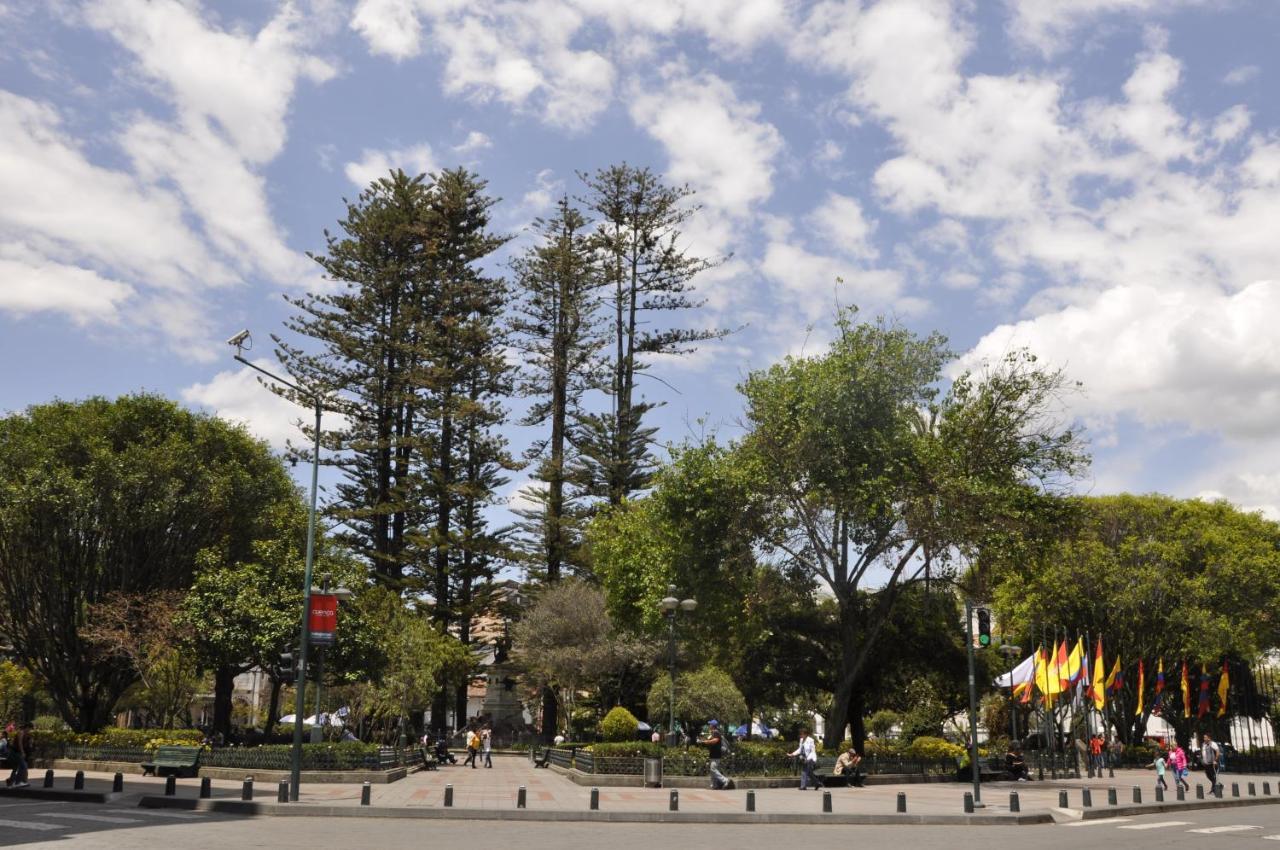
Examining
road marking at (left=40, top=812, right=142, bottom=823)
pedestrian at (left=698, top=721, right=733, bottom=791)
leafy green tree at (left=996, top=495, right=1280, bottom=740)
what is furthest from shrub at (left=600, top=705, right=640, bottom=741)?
road marking at (left=40, top=812, right=142, bottom=823)

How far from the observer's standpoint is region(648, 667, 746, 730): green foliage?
38469mm

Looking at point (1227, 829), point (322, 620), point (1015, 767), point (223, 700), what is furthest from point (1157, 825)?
point (223, 700)

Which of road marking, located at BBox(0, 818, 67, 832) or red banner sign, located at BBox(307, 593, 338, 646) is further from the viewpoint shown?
red banner sign, located at BBox(307, 593, 338, 646)

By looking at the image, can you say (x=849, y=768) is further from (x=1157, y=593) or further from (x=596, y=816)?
(x=1157, y=593)

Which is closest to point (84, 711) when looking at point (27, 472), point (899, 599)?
point (27, 472)

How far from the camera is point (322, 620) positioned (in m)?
21.9

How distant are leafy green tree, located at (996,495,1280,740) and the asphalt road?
70.2 feet

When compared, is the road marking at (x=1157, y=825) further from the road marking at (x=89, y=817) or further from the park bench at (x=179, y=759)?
the park bench at (x=179, y=759)

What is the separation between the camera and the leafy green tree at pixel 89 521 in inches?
1244

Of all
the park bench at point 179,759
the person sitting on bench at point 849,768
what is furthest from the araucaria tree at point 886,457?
the park bench at point 179,759

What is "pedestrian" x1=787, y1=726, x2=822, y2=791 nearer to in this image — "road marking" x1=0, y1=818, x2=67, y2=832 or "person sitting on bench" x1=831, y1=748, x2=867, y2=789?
"person sitting on bench" x1=831, y1=748, x2=867, y2=789

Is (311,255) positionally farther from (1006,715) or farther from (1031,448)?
(1006,715)

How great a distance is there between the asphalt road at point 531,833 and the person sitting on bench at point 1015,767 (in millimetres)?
10982

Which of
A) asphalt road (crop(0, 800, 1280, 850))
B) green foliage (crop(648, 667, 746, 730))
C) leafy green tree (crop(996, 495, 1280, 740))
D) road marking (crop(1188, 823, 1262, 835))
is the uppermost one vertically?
leafy green tree (crop(996, 495, 1280, 740))
